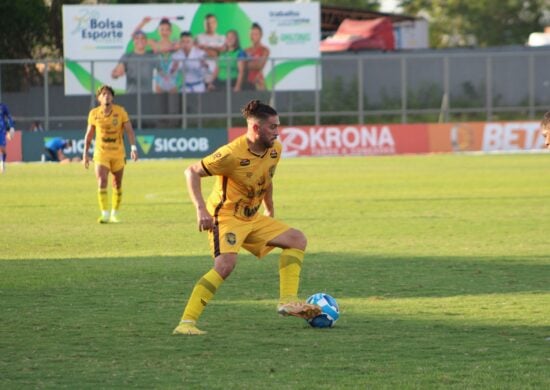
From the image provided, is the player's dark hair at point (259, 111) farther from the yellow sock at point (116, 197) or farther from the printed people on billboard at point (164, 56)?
the printed people on billboard at point (164, 56)

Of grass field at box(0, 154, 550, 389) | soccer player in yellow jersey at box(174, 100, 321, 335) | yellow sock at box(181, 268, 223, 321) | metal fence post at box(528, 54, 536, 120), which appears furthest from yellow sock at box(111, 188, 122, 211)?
metal fence post at box(528, 54, 536, 120)

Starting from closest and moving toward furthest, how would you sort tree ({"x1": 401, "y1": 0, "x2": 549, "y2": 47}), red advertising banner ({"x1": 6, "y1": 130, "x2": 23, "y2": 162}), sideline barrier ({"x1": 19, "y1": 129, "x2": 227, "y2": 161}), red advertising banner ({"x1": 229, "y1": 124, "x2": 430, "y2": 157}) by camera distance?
red advertising banner ({"x1": 6, "y1": 130, "x2": 23, "y2": 162}) < sideline barrier ({"x1": 19, "y1": 129, "x2": 227, "y2": 161}) < red advertising banner ({"x1": 229, "y1": 124, "x2": 430, "y2": 157}) < tree ({"x1": 401, "y1": 0, "x2": 549, "y2": 47})

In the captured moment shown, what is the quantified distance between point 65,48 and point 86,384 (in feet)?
142

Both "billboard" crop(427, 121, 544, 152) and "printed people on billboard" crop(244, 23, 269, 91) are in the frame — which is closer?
"billboard" crop(427, 121, 544, 152)

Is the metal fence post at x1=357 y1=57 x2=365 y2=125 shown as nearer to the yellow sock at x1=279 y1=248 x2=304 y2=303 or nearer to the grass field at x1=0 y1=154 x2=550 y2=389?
the grass field at x1=0 y1=154 x2=550 y2=389

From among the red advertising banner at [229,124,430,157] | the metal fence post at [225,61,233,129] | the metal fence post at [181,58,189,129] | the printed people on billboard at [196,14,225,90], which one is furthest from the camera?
the printed people on billboard at [196,14,225,90]

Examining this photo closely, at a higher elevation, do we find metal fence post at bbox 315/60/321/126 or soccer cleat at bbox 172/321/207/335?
metal fence post at bbox 315/60/321/126

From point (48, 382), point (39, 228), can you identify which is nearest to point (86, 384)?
point (48, 382)

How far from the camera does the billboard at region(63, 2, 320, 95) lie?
4847 centimetres

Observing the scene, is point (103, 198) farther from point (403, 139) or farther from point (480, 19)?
point (480, 19)

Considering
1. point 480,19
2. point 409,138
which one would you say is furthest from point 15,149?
point 480,19

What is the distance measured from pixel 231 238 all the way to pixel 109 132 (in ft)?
36.0

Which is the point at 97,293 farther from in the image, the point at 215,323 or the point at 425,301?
the point at 425,301

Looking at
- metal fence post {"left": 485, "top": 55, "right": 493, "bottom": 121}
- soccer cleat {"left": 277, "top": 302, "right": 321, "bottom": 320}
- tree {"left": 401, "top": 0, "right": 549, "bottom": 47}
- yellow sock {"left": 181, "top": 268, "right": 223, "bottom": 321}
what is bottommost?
soccer cleat {"left": 277, "top": 302, "right": 321, "bottom": 320}
